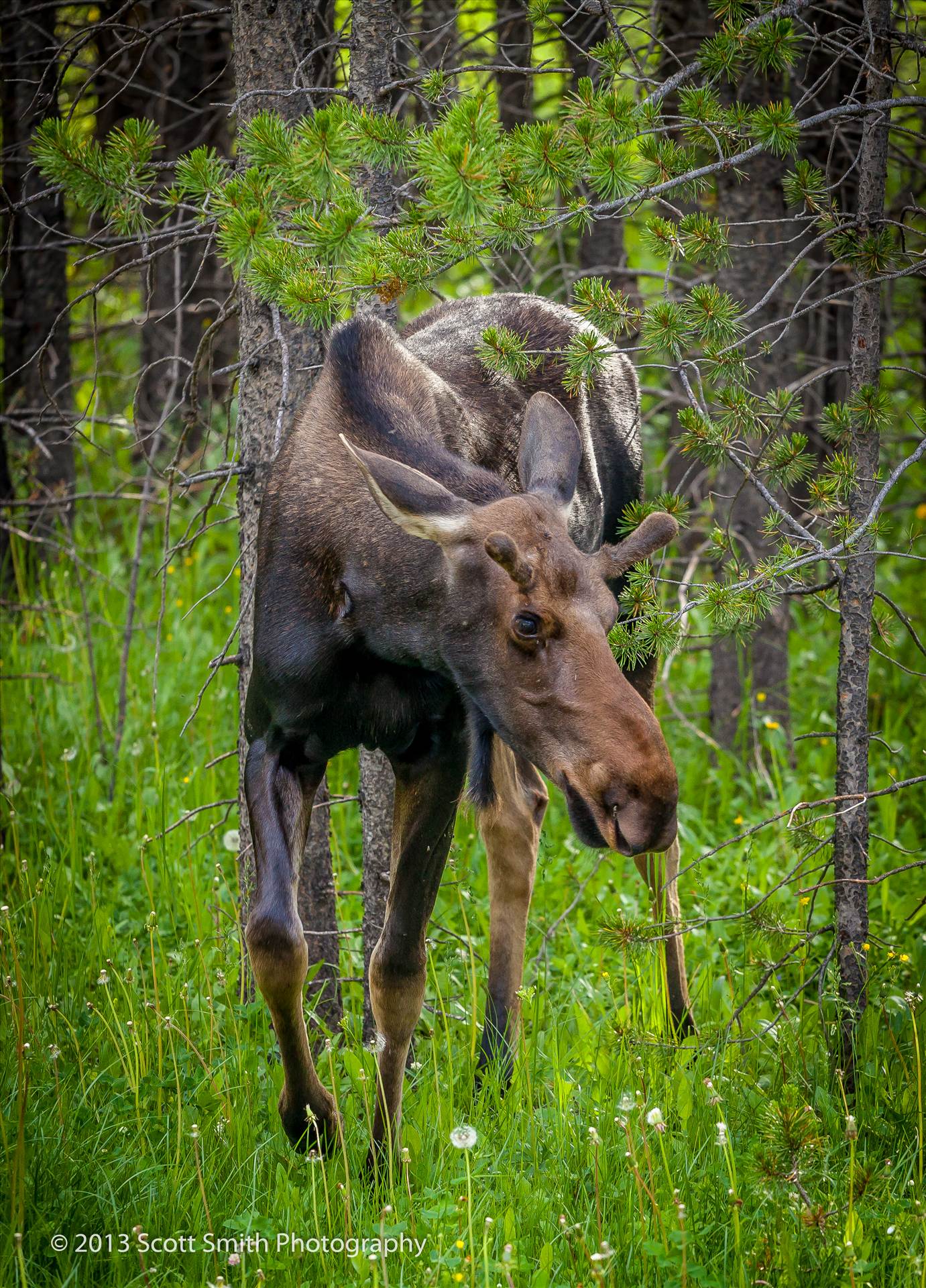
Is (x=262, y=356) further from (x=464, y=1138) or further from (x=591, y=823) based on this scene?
(x=464, y=1138)

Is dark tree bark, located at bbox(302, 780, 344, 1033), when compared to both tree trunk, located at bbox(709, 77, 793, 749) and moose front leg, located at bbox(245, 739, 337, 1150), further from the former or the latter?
tree trunk, located at bbox(709, 77, 793, 749)

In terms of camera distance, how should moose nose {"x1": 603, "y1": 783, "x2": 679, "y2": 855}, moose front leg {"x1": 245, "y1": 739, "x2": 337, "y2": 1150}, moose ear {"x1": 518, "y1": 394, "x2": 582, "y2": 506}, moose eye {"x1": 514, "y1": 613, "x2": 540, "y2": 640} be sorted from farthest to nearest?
moose ear {"x1": 518, "y1": 394, "x2": 582, "y2": 506}, moose front leg {"x1": 245, "y1": 739, "x2": 337, "y2": 1150}, moose eye {"x1": 514, "y1": 613, "x2": 540, "y2": 640}, moose nose {"x1": 603, "y1": 783, "x2": 679, "y2": 855}

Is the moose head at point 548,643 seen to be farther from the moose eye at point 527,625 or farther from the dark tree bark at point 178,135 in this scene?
the dark tree bark at point 178,135

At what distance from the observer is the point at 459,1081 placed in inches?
166

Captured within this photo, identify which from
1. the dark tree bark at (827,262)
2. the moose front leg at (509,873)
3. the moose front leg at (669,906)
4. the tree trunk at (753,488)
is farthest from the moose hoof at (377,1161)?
the dark tree bark at (827,262)

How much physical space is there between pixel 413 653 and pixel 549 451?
77 centimetres

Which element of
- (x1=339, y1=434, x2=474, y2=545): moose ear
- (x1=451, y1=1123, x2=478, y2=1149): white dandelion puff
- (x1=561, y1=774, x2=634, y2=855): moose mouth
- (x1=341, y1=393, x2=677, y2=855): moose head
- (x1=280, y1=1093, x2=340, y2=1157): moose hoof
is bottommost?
(x1=280, y1=1093, x2=340, y2=1157): moose hoof

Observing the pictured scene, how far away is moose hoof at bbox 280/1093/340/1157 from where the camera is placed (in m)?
3.78

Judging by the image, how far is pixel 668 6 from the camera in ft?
24.1

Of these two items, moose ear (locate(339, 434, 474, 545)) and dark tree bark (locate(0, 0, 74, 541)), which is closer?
moose ear (locate(339, 434, 474, 545))

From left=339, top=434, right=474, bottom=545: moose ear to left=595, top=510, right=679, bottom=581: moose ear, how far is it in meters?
0.42

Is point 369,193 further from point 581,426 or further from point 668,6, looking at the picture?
point 668,6

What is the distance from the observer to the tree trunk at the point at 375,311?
4512 mm

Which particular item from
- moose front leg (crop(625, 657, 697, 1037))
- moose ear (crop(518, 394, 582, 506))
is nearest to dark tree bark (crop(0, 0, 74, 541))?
moose front leg (crop(625, 657, 697, 1037))
